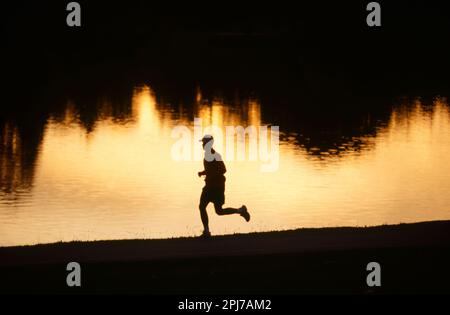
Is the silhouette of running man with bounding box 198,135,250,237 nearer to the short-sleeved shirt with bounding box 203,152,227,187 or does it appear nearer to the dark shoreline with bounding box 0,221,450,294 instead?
the short-sleeved shirt with bounding box 203,152,227,187

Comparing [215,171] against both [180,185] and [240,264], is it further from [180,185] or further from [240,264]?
[180,185]

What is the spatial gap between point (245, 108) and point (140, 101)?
809 centimetres

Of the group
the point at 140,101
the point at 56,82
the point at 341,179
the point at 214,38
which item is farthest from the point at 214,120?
the point at 214,38

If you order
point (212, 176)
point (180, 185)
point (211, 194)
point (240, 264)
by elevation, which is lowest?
point (240, 264)

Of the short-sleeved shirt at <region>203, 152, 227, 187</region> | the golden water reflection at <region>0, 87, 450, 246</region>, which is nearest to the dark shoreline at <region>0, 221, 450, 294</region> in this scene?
the short-sleeved shirt at <region>203, 152, 227, 187</region>

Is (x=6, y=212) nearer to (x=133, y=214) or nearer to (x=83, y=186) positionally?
(x=133, y=214)

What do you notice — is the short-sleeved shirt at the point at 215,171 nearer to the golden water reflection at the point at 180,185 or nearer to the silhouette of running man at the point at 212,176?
the silhouette of running man at the point at 212,176

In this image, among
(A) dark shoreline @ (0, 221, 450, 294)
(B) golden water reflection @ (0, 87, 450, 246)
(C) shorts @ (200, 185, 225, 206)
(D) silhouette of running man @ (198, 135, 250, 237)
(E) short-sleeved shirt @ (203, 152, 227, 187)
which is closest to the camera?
(A) dark shoreline @ (0, 221, 450, 294)

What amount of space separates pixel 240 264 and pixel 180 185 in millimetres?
20782

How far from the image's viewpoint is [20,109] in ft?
208

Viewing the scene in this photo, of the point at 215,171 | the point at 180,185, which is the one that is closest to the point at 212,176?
the point at 215,171

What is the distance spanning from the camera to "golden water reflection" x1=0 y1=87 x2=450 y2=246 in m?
29.1

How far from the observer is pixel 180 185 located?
121ft

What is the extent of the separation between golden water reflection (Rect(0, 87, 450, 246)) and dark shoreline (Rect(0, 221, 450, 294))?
8.29 metres
